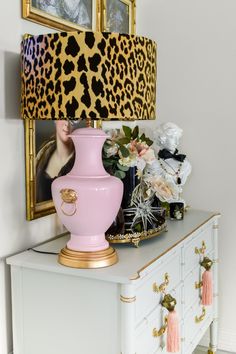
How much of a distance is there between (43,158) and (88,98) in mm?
511

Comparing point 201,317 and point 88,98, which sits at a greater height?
point 88,98

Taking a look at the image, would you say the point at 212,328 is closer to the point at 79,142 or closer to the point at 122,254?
the point at 122,254

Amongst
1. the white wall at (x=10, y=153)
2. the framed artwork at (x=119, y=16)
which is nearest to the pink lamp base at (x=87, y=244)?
the white wall at (x=10, y=153)

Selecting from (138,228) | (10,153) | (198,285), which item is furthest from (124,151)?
(198,285)

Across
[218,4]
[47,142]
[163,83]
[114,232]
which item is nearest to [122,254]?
[114,232]

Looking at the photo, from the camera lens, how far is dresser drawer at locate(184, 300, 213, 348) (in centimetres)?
192

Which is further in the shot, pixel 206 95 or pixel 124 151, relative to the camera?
pixel 206 95

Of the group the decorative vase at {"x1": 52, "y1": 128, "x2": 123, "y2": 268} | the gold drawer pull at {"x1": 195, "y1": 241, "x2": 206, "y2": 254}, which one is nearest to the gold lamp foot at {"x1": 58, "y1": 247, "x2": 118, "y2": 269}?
the decorative vase at {"x1": 52, "y1": 128, "x2": 123, "y2": 268}

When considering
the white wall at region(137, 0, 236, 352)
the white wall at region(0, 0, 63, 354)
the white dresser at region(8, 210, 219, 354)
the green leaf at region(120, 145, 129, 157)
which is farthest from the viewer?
the white wall at region(137, 0, 236, 352)

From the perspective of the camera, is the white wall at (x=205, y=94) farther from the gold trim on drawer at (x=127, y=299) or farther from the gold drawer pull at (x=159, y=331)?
the gold trim on drawer at (x=127, y=299)

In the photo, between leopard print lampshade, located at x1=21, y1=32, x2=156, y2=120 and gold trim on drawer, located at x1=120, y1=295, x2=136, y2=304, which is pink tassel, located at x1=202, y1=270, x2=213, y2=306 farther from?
leopard print lampshade, located at x1=21, y1=32, x2=156, y2=120

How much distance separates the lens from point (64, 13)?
179 centimetres

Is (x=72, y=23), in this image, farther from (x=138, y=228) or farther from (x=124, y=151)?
(x=138, y=228)

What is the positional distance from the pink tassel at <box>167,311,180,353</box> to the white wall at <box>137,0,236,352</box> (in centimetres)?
91
